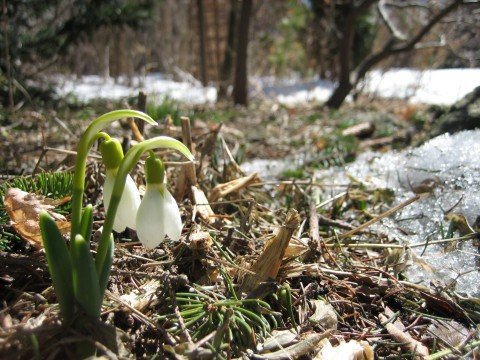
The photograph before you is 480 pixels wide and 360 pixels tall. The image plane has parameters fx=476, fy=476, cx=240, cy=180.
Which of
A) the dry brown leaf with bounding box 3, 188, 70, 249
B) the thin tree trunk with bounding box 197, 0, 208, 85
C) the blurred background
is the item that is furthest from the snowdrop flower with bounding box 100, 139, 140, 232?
the thin tree trunk with bounding box 197, 0, 208, 85

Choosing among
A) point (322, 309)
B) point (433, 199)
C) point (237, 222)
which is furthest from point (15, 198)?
point (433, 199)

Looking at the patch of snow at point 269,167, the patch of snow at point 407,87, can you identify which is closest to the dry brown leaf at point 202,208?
the patch of snow at point 269,167

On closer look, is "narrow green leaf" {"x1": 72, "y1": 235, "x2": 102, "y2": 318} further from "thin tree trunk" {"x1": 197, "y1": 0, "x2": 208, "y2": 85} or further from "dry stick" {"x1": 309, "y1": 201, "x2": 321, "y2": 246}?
"thin tree trunk" {"x1": 197, "y1": 0, "x2": 208, "y2": 85}

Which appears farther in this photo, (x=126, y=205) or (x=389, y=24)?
(x=389, y=24)

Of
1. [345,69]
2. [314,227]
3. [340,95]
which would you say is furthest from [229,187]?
[345,69]

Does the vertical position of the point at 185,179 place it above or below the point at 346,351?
above

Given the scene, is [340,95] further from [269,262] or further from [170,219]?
[170,219]

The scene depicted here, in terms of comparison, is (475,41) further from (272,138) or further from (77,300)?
(77,300)

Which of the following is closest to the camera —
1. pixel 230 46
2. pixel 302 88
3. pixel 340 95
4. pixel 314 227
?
pixel 314 227
